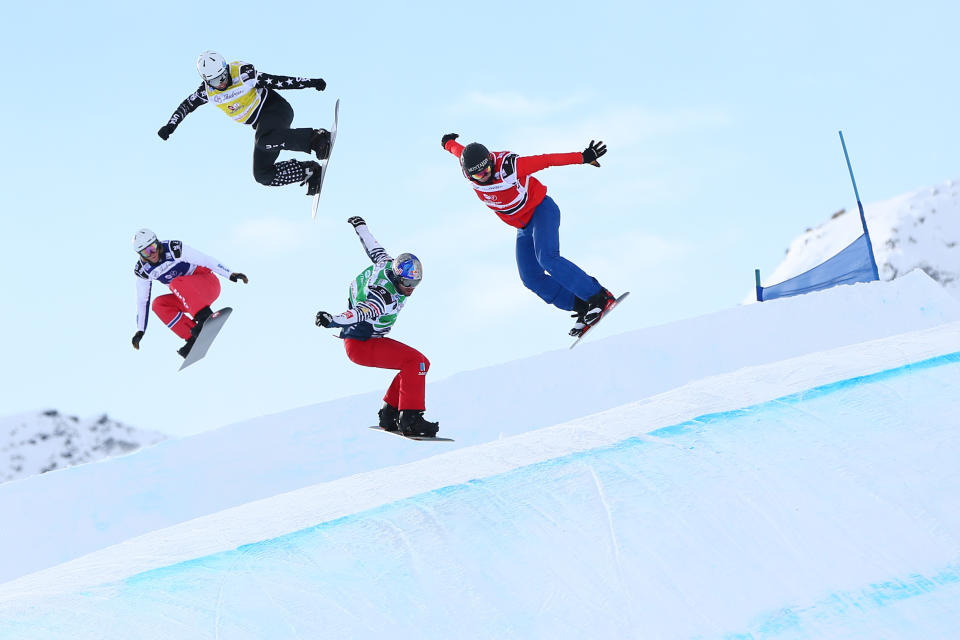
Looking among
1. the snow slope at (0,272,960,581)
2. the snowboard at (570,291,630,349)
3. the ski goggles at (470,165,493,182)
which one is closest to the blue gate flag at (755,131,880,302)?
the snow slope at (0,272,960,581)

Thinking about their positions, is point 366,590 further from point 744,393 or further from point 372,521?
point 744,393

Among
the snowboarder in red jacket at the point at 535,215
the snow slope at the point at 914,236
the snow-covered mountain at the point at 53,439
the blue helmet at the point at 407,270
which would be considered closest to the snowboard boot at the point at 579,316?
the snowboarder in red jacket at the point at 535,215

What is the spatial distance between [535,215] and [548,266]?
0.40 m

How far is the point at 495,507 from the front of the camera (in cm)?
512

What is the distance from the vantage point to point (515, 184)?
8.09 meters

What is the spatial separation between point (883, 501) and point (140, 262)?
21.2ft

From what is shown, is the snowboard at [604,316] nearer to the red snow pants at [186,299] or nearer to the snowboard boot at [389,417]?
the snowboard boot at [389,417]

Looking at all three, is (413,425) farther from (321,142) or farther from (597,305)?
(321,142)

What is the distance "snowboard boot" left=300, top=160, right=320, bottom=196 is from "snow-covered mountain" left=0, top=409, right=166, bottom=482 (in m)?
16.6

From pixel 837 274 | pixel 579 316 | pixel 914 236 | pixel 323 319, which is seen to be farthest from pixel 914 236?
pixel 323 319

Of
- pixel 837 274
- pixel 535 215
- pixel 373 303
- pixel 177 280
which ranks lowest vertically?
pixel 837 274

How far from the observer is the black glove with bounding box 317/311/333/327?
7.50 metres

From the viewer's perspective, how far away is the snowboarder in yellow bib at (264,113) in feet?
28.5

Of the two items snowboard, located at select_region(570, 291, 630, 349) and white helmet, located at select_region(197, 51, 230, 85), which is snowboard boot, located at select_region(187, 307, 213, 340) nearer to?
white helmet, located at select_region(197, 51, 230, 85)
